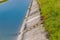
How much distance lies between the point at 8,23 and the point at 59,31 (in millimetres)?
4834

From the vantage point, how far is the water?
877cm

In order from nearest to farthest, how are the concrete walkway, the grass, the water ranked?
the grass, the concrete walkway, the water

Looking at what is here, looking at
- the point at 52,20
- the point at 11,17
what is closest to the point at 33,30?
the point at 52,20

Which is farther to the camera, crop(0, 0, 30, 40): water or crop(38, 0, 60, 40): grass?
crop(0, 0, 30, 40): water

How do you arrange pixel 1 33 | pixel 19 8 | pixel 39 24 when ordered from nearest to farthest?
1. pixel 39 24
2. pixel 1 33
3. pixel 19 8

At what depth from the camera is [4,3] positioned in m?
12.9

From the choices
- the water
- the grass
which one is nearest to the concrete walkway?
the grass

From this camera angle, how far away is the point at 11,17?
11.1m

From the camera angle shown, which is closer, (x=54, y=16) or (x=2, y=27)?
(x=54, y=16)

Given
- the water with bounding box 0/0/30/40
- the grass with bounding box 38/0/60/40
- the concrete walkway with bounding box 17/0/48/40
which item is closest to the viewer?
the grass with bounding box 38/0/60/40

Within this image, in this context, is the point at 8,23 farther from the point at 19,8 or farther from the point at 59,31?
the point at 59,31

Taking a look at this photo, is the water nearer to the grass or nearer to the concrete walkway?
the concrete walkway

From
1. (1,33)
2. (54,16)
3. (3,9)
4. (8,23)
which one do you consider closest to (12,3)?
(3,9)

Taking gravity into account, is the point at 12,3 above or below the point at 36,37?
above
